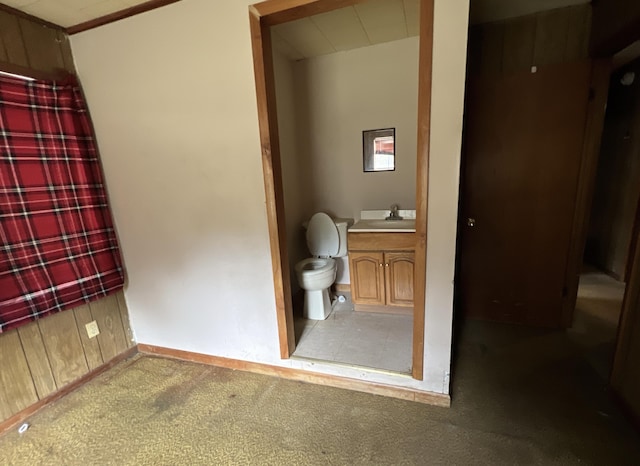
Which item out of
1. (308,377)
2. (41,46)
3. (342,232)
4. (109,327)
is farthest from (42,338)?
(342,232)

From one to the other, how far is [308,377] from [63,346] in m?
1.62

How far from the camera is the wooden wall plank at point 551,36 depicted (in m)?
2.00

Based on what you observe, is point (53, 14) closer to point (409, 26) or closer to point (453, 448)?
point (409, 26)

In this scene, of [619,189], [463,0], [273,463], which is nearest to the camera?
[463,0]

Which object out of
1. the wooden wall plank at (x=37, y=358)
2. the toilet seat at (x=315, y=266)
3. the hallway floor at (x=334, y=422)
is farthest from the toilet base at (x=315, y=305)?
the wooden wall plank at (x=37, y=358)

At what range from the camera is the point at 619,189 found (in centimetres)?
343

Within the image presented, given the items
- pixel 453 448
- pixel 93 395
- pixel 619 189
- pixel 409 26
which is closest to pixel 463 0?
pixel 409 26

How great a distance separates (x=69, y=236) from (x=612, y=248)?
5.37 m

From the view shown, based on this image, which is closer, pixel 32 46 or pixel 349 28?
pixel 32 46

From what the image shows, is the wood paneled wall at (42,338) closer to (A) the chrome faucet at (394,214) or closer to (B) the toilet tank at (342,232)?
(B) the toilet tank at (342,232)

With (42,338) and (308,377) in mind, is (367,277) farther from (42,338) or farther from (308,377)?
(42,338)

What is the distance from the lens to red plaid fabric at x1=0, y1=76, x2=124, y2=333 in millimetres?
1623

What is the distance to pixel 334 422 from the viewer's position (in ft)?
5.15

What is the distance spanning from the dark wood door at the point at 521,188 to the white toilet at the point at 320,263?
1.09 m
